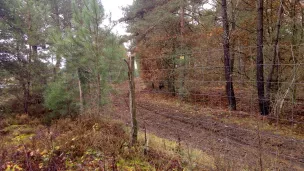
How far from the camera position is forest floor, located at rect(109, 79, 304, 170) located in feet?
12.7

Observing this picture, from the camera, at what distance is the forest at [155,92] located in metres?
3.38

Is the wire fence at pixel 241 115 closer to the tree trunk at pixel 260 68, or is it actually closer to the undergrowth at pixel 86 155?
the tree trunk at pixel 260 68

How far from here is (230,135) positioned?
573cm

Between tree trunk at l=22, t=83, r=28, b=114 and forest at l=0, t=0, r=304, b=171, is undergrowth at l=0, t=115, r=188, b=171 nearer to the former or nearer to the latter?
forest at l=0, t=0, r=304, b=171

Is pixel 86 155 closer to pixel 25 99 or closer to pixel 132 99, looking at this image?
pixel 132 99

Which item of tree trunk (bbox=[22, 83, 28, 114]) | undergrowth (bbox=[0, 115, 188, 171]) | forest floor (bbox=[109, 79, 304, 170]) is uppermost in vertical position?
tree trunk (bbox=[22, 83, 28, 114])

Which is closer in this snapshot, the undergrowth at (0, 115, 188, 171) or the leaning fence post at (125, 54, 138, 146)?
the undergrowth at (0, 115, 188, 171)

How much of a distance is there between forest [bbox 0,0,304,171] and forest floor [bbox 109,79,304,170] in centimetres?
4

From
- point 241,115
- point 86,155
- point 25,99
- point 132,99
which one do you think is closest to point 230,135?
point 241,115

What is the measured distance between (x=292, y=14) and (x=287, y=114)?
146 inches

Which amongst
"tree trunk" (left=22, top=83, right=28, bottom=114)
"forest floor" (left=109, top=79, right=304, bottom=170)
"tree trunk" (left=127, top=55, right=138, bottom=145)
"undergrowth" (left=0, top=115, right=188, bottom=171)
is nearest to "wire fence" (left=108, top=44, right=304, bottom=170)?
"forest floor" (left=109, top=79, right=304, bottom=170)

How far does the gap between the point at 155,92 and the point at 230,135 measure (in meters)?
2.72

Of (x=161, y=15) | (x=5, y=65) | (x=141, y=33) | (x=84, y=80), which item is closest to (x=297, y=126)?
(x=84, y=80)

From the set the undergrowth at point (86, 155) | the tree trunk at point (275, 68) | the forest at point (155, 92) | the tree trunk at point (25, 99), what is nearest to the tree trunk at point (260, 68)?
the forest at point (155, 92)
